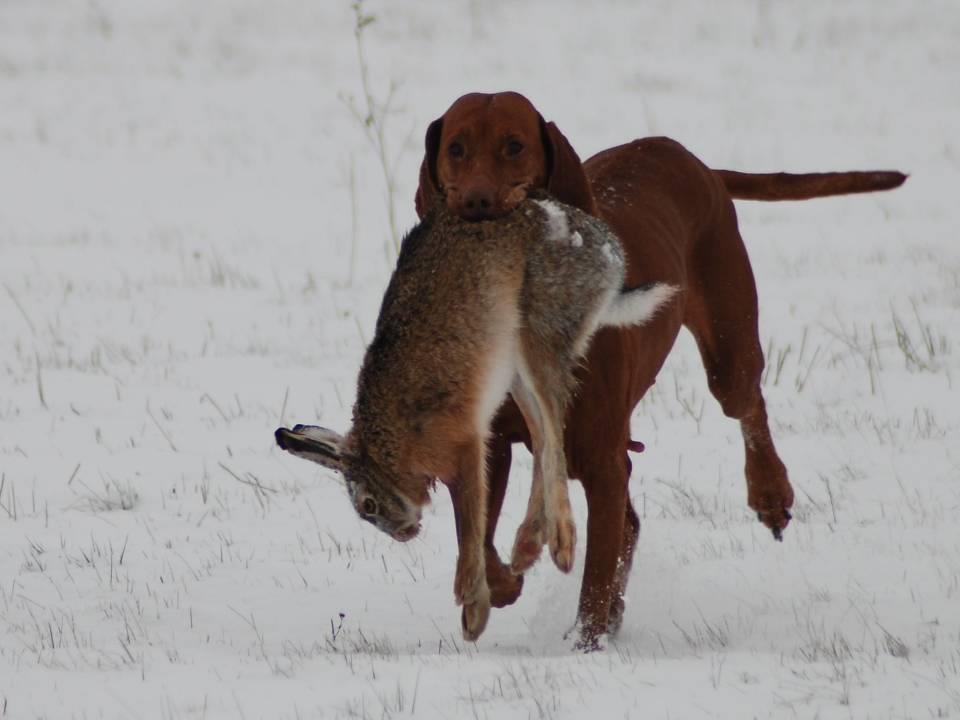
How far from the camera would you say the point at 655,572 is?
5160mm

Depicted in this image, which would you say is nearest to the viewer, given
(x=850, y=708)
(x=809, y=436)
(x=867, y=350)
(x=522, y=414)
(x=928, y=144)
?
(x=850, y=708)

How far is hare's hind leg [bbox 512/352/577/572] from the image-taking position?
12.5 feet

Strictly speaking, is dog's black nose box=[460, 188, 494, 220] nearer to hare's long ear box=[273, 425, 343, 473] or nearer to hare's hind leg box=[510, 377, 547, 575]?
hare's hind leg box=[510, 377, 547, 575]

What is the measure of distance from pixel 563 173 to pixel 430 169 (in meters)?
0.43

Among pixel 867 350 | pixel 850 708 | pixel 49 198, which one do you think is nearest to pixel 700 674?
pixel 850 708

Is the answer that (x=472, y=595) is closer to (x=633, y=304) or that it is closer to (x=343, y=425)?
(x=633, y=304)

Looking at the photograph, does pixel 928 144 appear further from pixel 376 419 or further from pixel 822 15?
pixel 376 419

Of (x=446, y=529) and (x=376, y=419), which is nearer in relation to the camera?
(x=376, y=419)

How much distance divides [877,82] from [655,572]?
13.9m

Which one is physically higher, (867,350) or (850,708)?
(850,708)

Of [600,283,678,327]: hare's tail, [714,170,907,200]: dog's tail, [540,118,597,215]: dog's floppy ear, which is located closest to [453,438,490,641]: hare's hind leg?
[600,283,678,327]: hare's tail

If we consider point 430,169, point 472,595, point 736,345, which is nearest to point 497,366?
point 472,595

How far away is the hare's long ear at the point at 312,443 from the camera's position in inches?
143

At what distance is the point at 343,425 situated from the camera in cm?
716
